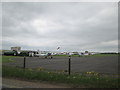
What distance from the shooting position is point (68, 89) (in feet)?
21.4

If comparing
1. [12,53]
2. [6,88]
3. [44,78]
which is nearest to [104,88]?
[44,78]

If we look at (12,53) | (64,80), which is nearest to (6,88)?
(64,80)

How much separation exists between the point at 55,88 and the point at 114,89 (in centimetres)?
264

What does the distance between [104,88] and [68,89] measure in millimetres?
1651

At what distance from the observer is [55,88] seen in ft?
21.6

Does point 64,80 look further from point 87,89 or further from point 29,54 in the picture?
point 29,54

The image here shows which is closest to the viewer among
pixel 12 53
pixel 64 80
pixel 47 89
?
pixel 47 89

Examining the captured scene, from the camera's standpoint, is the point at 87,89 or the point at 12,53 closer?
the point at 87,89

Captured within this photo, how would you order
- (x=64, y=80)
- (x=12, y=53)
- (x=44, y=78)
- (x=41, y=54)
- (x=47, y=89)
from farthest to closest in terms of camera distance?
(x=12, y=53) → (x=41, y=54) → (x=44, y=78) → (x=64, y=80) → (x=47, y=89)

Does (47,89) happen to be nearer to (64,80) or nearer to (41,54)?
(64,80)

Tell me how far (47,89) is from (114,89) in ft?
9.79

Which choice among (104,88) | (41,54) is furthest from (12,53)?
(104,88)

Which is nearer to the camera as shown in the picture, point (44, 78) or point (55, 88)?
point (55, 88)

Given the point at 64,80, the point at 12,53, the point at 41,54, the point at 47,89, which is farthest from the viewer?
the point at 12,53
